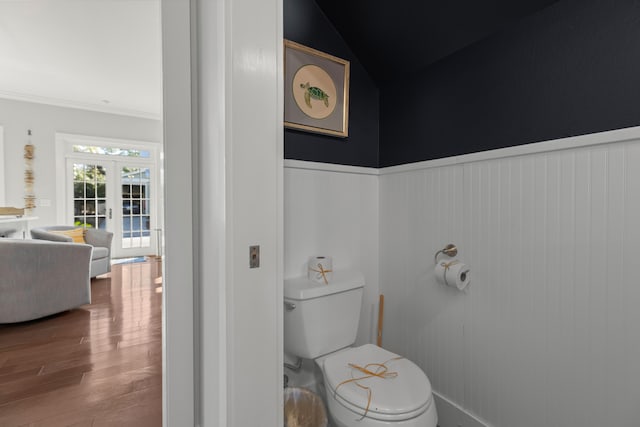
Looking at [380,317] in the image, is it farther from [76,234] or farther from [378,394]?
[76,234]

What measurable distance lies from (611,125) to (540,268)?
21.6 inches

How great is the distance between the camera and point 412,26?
1520 millimetres

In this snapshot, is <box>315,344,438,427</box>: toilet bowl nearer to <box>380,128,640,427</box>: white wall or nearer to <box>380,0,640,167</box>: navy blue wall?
<box>380,128,640,427</box>: white wall

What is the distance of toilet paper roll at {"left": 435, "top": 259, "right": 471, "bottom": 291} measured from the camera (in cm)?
139

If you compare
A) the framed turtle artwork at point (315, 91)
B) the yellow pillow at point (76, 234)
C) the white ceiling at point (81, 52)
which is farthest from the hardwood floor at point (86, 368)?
the white ceiling at point (81, 52)

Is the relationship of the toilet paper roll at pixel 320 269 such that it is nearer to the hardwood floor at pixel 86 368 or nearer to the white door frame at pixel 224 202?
the white door frame at pixel 224 202

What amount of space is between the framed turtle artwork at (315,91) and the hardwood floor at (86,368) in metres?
1.68

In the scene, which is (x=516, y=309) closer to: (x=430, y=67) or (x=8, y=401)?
(x=430, y=67)

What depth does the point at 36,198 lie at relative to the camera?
Result: 476cm

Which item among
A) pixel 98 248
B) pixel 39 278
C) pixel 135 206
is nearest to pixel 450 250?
pixel 39 278

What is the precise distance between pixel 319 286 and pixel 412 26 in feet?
4.45

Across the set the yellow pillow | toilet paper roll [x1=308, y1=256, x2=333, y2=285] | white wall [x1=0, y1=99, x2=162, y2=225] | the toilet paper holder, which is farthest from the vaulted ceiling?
white wall [x1=0, y1=99, x2=162, y2=225]

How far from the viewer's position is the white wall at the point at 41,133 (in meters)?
4.57

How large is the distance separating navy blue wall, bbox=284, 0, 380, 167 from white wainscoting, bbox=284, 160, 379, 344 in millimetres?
67
